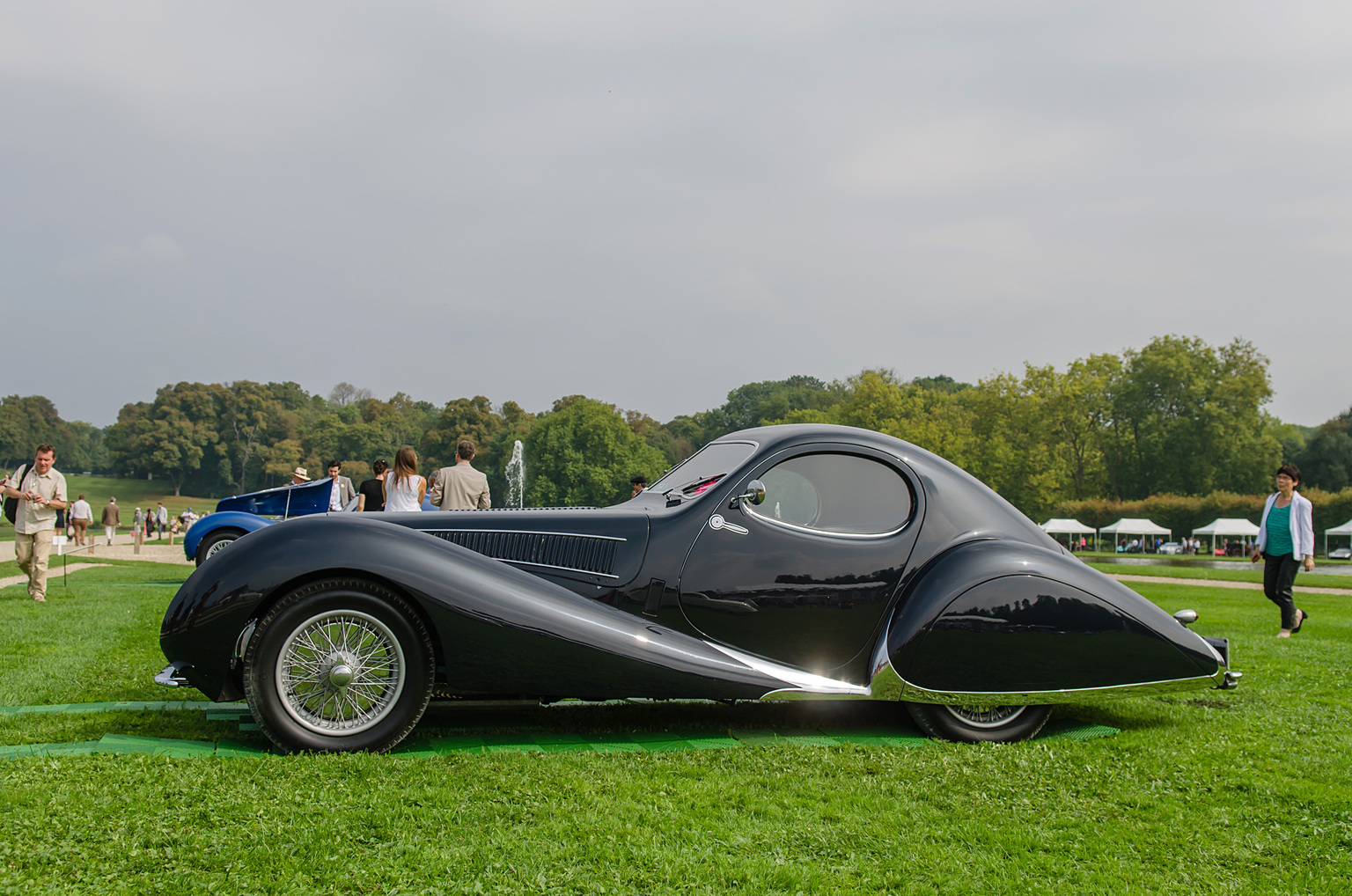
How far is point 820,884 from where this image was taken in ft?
9.99

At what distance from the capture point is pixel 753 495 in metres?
5.29

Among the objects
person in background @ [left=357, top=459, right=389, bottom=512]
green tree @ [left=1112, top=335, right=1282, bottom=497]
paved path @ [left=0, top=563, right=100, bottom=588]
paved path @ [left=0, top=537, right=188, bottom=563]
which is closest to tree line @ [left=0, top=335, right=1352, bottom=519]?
green tree @ [left=1112, top=335, right=1282, bottom=497]

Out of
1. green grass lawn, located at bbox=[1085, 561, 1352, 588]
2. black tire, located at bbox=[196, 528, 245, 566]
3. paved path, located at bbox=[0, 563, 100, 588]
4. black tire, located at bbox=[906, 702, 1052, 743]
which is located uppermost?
black tire, located at bbox=[196, 528, 245, 566]

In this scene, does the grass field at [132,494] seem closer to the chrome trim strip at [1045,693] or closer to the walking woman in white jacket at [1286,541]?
the walking woman in white jacket at [1286,541]

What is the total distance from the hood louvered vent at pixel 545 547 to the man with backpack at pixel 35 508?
28.0 ft

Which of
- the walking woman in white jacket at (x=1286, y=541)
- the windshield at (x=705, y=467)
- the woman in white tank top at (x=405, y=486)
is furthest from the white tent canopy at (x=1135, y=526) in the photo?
the windshield at (x=705, y=467)

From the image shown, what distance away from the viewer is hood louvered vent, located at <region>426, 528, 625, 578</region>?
5145 millimetres

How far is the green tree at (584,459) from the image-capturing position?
268 feet

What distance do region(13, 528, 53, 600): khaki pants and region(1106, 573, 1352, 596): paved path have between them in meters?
18.8

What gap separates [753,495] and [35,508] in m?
10.1

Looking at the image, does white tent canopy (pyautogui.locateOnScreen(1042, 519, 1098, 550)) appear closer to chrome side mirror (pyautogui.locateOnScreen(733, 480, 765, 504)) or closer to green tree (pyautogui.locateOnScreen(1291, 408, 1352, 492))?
green tree (pyautogui.locateOnScreen(1291, 408, 1352, 492))

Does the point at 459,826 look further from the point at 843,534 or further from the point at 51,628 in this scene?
the point at 51,628

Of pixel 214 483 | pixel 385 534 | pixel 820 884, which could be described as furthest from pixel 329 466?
pixel 214 483

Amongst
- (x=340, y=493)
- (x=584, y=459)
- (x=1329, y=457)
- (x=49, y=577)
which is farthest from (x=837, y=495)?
(x=1329, y=457)
